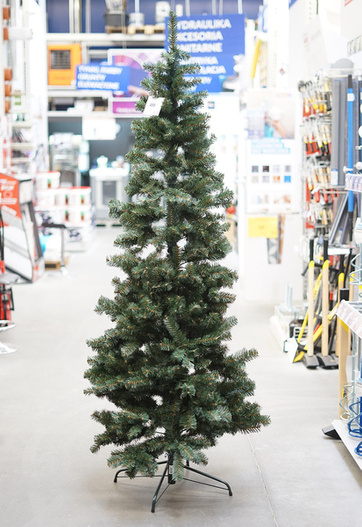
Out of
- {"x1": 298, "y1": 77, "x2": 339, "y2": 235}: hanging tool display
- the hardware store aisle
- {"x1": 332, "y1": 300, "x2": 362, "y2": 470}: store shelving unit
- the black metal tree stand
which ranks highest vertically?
{"x1": 298, "y1": 77, "x2": 339, "y2": 235}: hanging tool display

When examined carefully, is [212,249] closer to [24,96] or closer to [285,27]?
[285,27]

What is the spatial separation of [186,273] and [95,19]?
16.4m

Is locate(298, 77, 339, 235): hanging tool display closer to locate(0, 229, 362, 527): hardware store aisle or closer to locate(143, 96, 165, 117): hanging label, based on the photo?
locate(0, 229, 362, 527): hardware store aisle

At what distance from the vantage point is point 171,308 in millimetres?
3607

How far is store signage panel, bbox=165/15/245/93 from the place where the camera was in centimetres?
1162

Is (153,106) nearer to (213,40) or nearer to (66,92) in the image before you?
(213,40)

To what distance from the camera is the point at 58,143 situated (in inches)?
693

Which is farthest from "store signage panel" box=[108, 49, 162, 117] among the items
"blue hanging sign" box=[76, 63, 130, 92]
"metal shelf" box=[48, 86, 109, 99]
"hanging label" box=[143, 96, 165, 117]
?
"hanging label" box=[143, 96, 165, 117]

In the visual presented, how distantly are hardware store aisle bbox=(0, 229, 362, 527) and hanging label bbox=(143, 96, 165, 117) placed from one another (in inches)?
70.3

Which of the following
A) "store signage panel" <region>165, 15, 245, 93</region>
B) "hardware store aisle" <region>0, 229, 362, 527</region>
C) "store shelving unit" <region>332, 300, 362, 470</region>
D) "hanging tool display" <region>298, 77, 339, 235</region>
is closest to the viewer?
"hardware store aisle" <region>0, 229, 362, 527</region>

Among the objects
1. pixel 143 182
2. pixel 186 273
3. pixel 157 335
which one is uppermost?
pixel 143 182

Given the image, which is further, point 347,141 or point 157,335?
point 347,141

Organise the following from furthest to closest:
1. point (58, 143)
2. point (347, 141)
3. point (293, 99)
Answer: point (58, 143) → point (293, 99) → point (347, 141)

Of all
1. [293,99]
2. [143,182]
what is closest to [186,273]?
[143,182]
